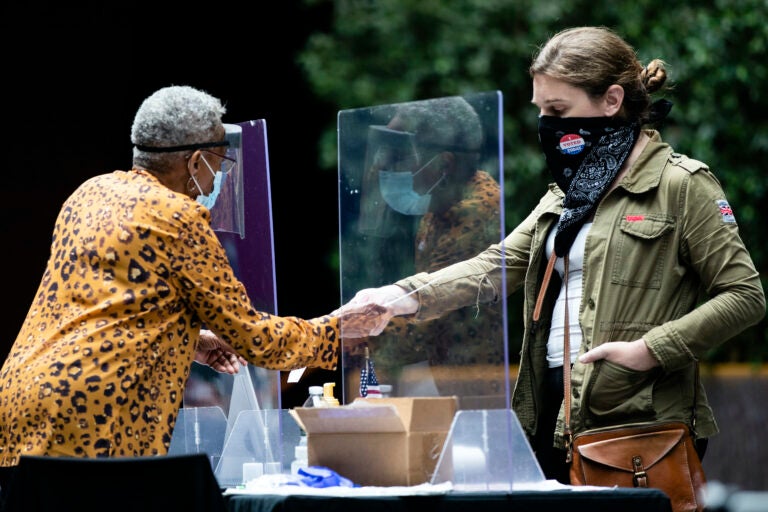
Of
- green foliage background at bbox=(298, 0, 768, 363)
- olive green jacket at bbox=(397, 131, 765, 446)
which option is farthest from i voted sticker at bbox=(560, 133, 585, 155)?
green foliage background at bbox=(298, 0, 768, 363)

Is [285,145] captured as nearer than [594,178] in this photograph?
No

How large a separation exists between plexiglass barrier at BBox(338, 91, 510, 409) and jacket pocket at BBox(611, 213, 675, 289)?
42 cm

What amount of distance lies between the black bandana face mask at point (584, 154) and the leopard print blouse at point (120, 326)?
32.6 inches

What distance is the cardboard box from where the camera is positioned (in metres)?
2.51

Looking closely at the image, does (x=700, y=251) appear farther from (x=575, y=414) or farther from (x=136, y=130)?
(x=136, y=130)

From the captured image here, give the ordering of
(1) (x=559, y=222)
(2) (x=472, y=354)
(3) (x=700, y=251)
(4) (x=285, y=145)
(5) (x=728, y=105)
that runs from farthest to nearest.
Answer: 1. (4) (x=285, y=145)
2. (5) (x=728, y=105)
3. (1) (x=559, y=222)
4. (3) (x=700, y=251)
5. (2) (x=472, y=354)

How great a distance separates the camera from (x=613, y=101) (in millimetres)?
2902

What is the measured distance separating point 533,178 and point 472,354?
12.7 feet

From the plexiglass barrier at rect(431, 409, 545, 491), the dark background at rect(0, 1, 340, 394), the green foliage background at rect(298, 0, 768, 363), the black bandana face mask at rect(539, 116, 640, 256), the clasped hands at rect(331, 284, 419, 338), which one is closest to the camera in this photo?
the plexiglass barrier at rect(431, 409, 545, 491)

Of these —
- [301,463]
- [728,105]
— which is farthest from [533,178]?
[301,463]

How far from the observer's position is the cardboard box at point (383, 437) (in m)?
2.51

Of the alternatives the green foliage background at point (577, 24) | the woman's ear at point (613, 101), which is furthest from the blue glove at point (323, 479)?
the green foliage background at point (577, 24)

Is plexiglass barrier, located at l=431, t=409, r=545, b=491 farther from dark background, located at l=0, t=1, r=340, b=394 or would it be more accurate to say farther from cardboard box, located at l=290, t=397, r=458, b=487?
dark background, located at l=0, t=1, r=340, b=394

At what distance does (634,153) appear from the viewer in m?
2.91
